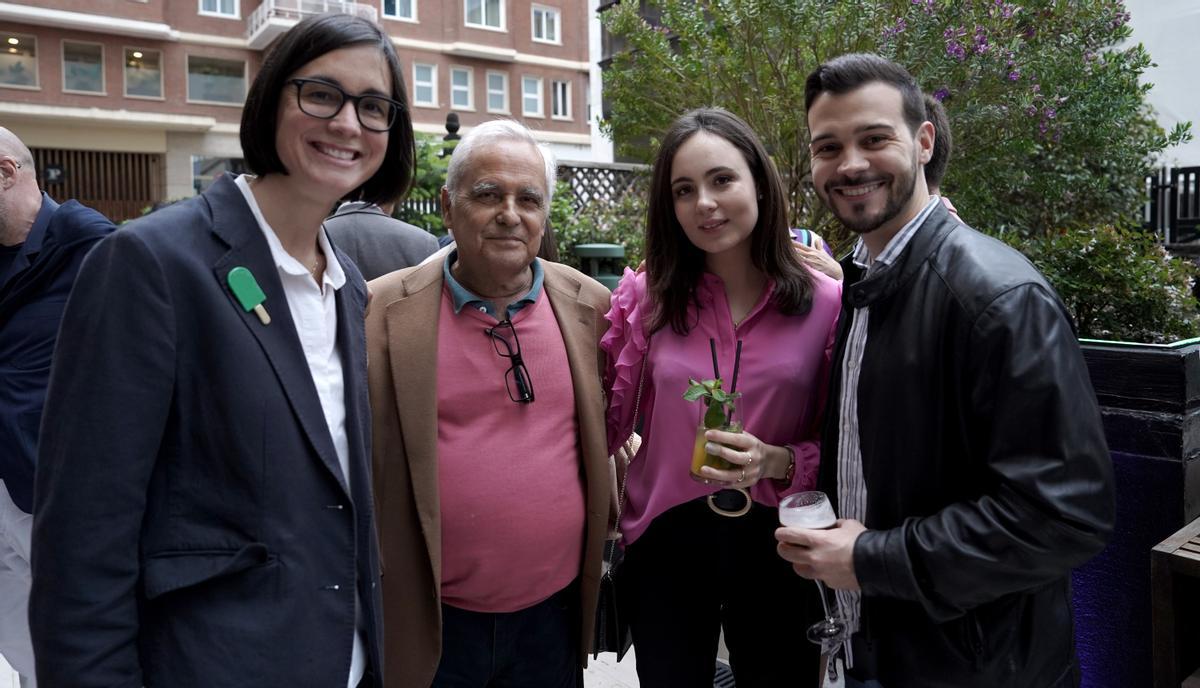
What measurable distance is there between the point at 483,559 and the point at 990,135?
14.5ft

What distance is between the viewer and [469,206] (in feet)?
6.81

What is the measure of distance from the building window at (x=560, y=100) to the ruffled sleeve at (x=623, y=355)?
26.6 meters

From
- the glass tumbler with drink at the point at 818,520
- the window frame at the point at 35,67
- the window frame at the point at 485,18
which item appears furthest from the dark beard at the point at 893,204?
the window frame at the point at 485,18

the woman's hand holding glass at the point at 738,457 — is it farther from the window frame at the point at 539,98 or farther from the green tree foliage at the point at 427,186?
the window frame at the point at 539,98

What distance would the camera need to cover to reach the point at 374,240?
11.1ft

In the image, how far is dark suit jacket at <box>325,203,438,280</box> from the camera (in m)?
3.35

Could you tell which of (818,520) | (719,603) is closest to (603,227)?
(719,603)

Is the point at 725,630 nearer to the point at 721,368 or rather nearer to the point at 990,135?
the point at 721,368

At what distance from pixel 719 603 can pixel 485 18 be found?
87.3 ft

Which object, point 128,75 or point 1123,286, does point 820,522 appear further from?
point 128,75

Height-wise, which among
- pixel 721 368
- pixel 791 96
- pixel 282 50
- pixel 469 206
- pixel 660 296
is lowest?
pixel 721 368

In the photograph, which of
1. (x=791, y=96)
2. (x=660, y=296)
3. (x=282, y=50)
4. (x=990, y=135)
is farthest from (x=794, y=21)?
(x=282, y=50)

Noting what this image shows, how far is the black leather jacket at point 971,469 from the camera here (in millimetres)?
1336

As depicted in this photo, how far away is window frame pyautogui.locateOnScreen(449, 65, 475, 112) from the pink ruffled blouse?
2503 cm
